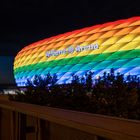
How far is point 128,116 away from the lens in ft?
13.6

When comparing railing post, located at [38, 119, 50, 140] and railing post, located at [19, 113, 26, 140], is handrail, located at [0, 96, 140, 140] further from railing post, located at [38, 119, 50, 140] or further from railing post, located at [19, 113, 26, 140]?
railing post, located at [19, 113, 26, 140]

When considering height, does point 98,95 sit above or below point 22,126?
above

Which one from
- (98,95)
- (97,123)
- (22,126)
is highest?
(98,95)

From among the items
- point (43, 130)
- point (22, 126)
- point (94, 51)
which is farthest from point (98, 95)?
point (94, 51)

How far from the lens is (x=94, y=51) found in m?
42.8

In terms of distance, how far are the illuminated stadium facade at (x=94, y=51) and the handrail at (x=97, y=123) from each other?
2761 cm

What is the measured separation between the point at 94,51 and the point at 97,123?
132ft

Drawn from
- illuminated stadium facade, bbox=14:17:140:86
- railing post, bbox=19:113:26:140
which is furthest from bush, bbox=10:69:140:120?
illuminated stadium facade, bbox=14:17:140:86

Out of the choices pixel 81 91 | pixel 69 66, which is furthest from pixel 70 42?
pixel 81 91

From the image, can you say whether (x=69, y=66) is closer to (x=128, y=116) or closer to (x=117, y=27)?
(x=117, y=27)

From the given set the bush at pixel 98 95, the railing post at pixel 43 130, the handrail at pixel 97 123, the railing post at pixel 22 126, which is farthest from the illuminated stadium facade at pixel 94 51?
the handrail at pixel 97 123

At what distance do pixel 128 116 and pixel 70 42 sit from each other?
43.9 meters

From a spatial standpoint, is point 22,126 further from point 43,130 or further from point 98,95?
point 98,95

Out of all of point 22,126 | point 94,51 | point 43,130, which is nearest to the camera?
point 43,130
